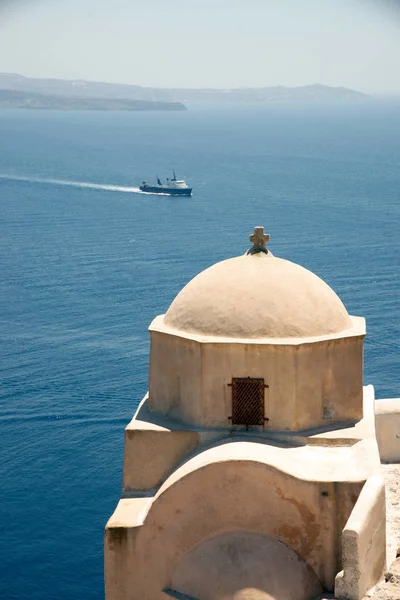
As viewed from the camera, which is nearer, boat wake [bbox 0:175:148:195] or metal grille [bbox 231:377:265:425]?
metal grille [bbox 231:377:265:425]

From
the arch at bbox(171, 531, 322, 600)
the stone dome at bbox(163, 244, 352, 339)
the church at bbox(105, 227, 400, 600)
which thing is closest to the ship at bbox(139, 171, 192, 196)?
the church at bbox(105, 227, 400, 600)

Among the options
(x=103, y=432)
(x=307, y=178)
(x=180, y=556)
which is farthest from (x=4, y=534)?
(x=307, y=178)

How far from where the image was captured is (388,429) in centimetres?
1758

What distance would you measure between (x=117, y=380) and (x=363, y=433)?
25.4 metres

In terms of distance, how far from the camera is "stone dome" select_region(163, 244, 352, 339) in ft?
48.0

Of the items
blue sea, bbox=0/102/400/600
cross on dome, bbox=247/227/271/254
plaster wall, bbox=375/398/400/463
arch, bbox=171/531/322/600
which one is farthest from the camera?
blue sea, bbox=0/102/400/600

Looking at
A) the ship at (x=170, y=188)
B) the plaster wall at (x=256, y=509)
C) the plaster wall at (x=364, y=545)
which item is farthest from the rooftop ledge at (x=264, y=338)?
the ship at (x=170, y=188)

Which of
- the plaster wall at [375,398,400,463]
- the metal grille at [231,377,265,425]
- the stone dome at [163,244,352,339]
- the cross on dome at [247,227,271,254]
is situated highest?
the cross on dome at [247,227,271,254]

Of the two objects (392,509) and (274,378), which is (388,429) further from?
(274,378)

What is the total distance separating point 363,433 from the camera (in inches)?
577

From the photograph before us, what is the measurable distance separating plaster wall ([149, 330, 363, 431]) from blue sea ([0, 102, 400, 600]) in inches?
465

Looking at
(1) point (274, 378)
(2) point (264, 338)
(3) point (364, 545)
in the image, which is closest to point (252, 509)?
(3) point (364, 545)

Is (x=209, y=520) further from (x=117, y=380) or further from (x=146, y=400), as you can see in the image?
(x=117, y=380)

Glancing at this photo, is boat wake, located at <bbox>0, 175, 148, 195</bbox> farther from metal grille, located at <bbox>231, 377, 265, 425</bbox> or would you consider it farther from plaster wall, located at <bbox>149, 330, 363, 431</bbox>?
metal grille, located at <bbox>231, 377, 265, 425</bbox>
